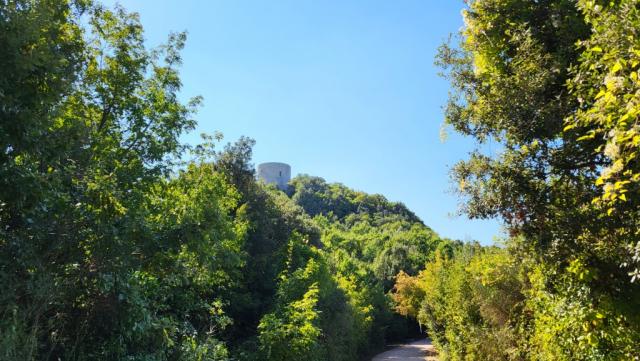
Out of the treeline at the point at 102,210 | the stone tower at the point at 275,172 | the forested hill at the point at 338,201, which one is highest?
the stone tower at the point at 275,172

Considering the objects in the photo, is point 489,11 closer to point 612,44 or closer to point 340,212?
point 612,44

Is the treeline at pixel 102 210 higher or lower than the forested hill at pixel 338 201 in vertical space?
lower

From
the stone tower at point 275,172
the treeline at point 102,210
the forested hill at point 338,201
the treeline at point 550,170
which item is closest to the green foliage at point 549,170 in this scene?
the treeline at point 550,170

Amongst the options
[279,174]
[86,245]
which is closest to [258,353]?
[86,245]

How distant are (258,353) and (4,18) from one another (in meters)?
11.1

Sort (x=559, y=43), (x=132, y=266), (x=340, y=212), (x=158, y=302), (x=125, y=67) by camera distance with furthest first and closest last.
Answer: (x=340, y=212)
(x=125, y=67)
(x=158, y=302)
(x=132, y=266)
(x=559, y=43)

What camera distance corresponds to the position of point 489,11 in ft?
19.1

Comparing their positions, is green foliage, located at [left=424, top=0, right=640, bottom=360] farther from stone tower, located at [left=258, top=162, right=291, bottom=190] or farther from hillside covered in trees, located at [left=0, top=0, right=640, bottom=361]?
stone tower, located at [left=258, top=162, right=291, bottom=190]

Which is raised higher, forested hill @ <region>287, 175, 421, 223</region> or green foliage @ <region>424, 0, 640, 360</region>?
forested hill @ <region>287, 175, 421, 223</region>

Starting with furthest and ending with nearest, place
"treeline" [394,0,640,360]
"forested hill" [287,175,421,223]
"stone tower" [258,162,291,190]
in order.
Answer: "stone tower" [258,162,291,190]
"forested hill" [287,175,421,223]
"treeline" [394,0,640,360]

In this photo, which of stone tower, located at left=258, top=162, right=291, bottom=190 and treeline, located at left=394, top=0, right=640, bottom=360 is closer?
treeline, located at left=394, top=0, right=640, bottom=360

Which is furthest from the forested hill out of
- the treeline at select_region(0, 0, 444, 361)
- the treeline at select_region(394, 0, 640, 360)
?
the treeline at select_region(394, 0, 640, 360)

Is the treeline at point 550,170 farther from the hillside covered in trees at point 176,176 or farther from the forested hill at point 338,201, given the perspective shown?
the forested hill at point 338,201

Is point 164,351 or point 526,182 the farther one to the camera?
point 164,351
